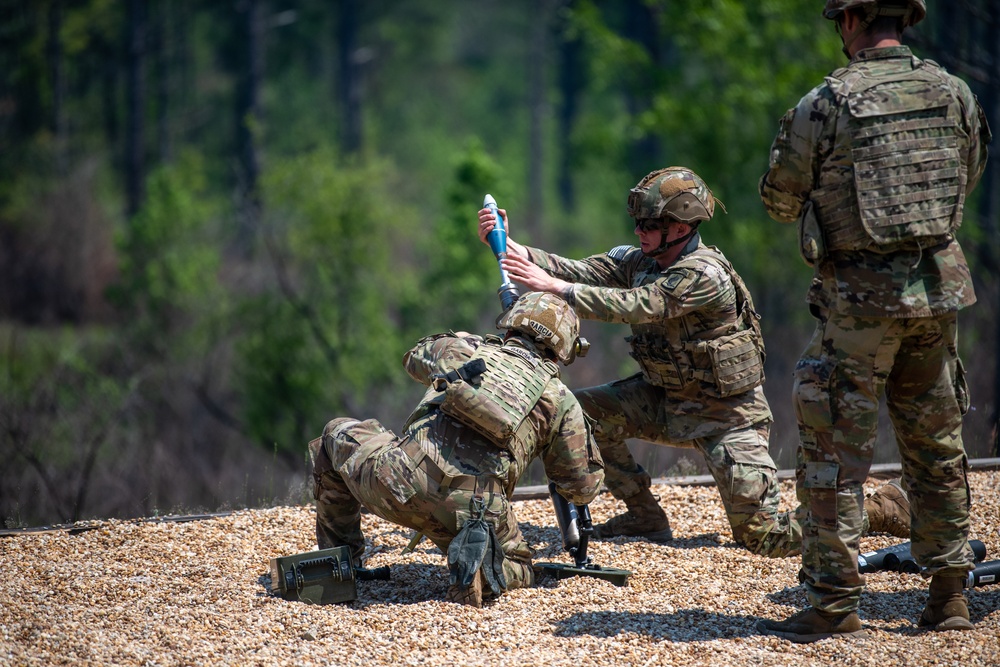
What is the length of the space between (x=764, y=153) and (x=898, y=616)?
17.6 meters

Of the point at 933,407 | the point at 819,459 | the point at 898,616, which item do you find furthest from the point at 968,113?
the point at 898,616

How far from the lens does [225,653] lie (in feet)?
13.7

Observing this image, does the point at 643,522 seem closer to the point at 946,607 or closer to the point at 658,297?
the point at 658,297

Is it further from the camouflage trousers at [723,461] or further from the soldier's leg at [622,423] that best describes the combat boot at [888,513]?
the soldier's leg at [622,423]

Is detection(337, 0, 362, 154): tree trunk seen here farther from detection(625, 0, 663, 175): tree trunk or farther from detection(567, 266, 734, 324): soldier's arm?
detection(567, 266, 734, 324): soldier's arm

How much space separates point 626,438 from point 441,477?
4.55 feet

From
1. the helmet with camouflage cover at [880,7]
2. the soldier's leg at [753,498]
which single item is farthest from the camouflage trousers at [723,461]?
the helmet with camouflage cover at [880,7]

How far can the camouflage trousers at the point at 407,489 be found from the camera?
4.71 metres

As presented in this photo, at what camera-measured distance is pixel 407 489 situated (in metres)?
4.69

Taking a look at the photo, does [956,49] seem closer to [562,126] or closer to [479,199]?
[479,199]

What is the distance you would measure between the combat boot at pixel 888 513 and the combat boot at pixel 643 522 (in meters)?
1.01

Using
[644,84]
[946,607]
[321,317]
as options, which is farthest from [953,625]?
[644,84]

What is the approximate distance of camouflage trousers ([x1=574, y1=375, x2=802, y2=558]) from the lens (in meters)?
5.33

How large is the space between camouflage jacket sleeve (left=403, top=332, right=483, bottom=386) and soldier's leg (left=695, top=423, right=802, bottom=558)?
1381 millimetres
